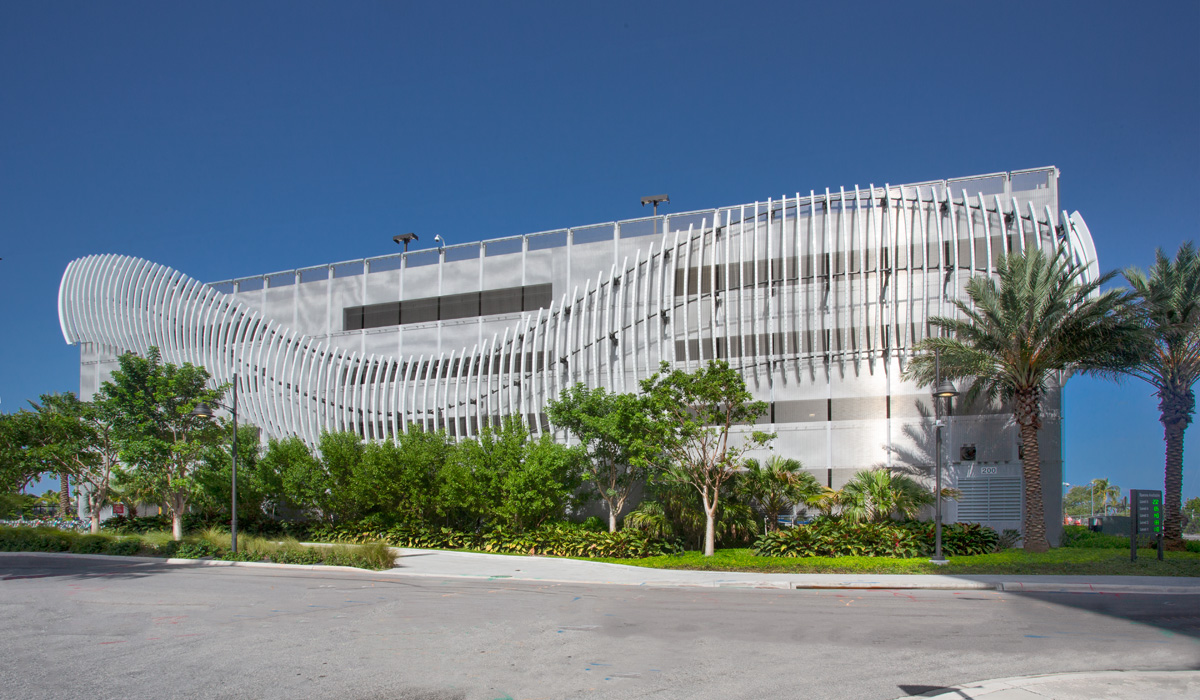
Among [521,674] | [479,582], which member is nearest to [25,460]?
[479,582]

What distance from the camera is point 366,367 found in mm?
37938

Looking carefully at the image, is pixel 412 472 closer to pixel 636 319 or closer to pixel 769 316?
pixel 636 319

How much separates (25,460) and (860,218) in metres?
34.6

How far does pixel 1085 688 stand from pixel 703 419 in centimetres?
1878

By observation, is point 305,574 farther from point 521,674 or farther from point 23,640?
point 521,674

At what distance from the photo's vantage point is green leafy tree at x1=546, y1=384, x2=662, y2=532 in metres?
26.5

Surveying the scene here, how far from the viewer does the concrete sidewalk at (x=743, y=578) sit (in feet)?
57.9

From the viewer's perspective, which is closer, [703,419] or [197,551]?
[703,419]

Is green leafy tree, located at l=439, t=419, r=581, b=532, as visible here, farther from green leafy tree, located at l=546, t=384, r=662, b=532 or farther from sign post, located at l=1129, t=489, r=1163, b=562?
sign post, located at l=1129, t=489, r=1163, b=562

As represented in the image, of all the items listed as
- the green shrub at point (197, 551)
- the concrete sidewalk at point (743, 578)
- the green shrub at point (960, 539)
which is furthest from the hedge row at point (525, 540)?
the green shrub at point (960, 539)

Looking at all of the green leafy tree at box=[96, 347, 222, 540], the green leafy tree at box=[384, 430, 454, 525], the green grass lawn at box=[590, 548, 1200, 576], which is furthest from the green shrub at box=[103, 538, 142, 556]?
the green grass lawn at box=[590, 548, 1200, 576]

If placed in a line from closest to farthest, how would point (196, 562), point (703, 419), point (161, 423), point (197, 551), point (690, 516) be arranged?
point (196, 562)
point (703, 419)
point (197, 551)
point (690, 516)
point (161, 423)

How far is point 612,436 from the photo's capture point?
1079 inches

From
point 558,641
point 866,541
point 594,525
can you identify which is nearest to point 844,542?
point 866,541
